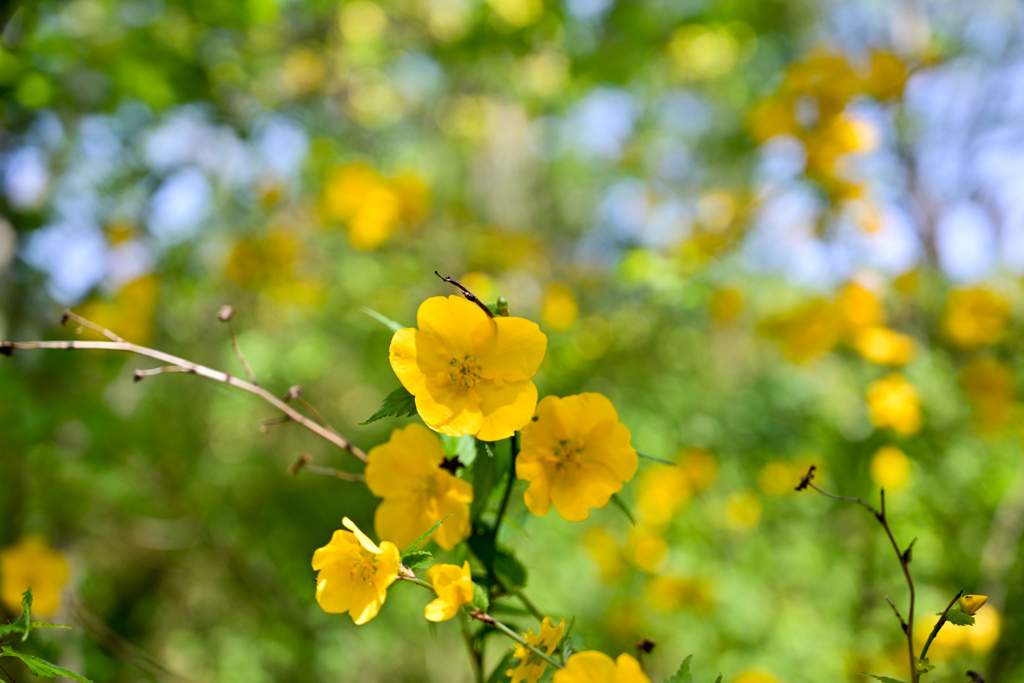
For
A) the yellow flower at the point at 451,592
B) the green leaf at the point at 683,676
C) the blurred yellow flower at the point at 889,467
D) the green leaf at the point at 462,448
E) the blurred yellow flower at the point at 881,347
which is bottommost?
the blurred yellow flower at the point at 889,467

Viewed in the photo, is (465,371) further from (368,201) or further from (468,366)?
(368,201)

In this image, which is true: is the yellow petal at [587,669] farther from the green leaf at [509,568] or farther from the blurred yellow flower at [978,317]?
the blurred yellow flower at [978,317]

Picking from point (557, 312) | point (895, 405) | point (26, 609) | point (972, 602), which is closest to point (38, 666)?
point (26, 609)

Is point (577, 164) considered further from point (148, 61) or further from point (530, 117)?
point (148, 61)

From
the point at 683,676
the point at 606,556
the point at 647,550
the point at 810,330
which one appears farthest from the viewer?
the point at 606,556

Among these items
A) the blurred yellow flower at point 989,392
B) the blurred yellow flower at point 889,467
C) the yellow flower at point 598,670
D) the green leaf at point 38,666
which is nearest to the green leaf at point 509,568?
the yellow flower at point 598,670

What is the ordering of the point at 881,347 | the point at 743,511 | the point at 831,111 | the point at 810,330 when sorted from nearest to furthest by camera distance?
the point at 831,111, the point at 881,347, the point at 810,330, the point at 743,511

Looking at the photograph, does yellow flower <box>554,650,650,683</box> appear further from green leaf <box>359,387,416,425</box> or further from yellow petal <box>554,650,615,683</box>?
green leaf <box>359,387,416,425</box>
